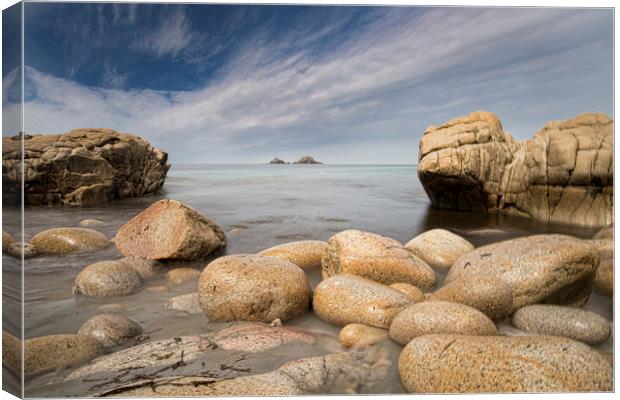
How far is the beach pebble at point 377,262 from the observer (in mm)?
4527

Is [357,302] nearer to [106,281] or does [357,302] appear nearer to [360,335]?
[360,335]

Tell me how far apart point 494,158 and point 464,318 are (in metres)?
8.52

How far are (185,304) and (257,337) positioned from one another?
46.2 inches

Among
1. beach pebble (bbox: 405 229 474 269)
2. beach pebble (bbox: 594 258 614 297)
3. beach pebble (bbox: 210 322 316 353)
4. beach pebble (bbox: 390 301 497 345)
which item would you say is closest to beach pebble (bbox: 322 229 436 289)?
beach pebble (bbox: 405 229 474 269)

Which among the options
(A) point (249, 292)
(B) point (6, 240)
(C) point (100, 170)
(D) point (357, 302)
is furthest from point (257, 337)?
(C) point (100, 170)

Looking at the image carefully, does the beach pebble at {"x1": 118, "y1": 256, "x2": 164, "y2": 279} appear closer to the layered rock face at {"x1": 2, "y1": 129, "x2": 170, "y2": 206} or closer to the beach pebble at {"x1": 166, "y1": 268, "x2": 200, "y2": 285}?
the beach pebble at {"x1": 166, "y1": 268, "x2": 200, "y2": 285}

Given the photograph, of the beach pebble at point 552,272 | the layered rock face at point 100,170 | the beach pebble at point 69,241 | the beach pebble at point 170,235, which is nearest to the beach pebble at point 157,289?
the beach pebble at point 170,235

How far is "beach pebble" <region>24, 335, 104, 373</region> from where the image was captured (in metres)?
2.71

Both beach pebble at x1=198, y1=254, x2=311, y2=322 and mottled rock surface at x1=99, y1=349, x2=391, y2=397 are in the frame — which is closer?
mottled rock surface at x1=99, y1=349, x2=391, y2=397

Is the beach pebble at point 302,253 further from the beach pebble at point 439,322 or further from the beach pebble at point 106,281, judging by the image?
the beach pebble at point 439,322

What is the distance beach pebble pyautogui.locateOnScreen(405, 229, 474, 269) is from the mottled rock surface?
288cm

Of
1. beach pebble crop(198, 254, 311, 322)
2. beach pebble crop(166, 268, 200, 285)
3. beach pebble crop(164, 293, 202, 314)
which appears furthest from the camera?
beach pebble crop(166, 268, 200, 285)

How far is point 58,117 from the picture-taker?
3.94 metres

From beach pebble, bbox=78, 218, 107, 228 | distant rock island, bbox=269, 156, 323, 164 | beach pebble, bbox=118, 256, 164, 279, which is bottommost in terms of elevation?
beach pebble, bbox=118, 256, 164, 279
